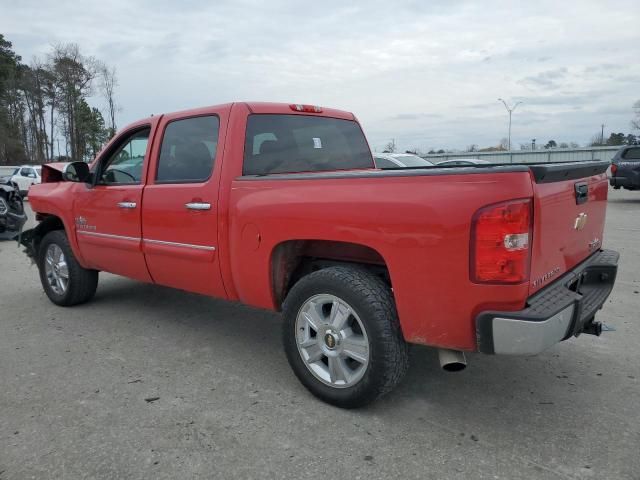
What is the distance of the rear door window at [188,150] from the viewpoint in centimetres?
384

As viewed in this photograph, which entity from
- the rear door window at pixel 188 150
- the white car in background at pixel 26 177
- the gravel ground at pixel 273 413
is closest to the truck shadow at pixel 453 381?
the gravel ground at pixel 273 413

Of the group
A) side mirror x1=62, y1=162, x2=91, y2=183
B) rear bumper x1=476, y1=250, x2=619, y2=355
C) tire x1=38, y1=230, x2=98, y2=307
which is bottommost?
tire x1=38, y1=230, x2=98, y2=307

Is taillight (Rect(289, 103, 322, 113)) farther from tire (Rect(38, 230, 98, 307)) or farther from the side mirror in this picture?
tire (Rect(38, 230, 98, 307))

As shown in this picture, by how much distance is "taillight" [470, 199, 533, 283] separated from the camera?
7.82 feet

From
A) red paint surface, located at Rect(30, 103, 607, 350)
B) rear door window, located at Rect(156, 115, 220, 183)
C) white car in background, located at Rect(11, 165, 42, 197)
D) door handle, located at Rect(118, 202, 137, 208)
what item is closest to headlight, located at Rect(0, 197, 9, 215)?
red paint surface, located at Rect(30, 103, 607, 350)

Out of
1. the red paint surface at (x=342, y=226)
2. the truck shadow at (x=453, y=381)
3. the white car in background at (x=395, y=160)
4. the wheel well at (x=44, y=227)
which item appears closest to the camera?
the red paint surface at (x=342, y=226)

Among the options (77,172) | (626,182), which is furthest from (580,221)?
(626,182)

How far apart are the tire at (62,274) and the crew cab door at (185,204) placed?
137 centimetres

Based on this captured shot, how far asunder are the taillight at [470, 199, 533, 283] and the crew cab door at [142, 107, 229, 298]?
73.6 inches

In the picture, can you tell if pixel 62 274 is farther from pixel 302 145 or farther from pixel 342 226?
pixel 342 226

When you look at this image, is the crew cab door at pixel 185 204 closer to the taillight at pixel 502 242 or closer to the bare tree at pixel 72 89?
the taillight at pixel 502 242

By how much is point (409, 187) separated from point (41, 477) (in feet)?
7.38

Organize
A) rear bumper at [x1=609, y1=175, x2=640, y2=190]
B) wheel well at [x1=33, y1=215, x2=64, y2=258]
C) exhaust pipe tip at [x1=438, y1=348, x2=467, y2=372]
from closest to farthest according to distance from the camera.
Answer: exhaust pipe tip at [x1=438, y1=348, x2=467, y2=372] < wheel well at [x1=33, y1=215, x2=64, y2=258] < rear bumper at [x1=609, y1=175, x2=640, y2=190]

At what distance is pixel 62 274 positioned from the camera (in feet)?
17.9
